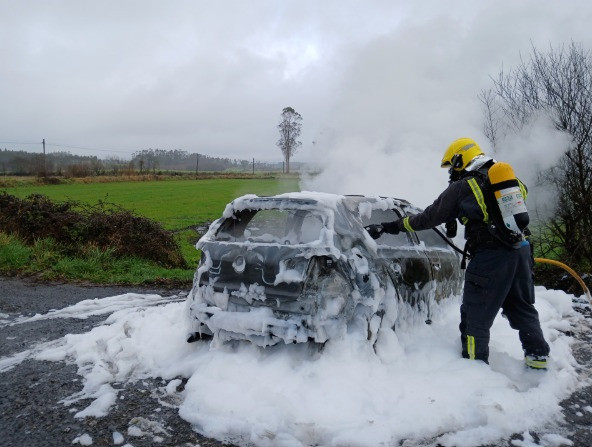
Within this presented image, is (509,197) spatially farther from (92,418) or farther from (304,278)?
(92,418)

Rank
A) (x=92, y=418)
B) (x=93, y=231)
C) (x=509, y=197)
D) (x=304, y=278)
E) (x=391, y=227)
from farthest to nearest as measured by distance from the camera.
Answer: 1. (x=93, y=231)
2. (x=391, y=227)
3. (x=509, y=197)
4. (x=304, y=278)
5. (x=92, y=418)

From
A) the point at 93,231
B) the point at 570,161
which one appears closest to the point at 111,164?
the point at 93,231

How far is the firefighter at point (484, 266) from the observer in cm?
385

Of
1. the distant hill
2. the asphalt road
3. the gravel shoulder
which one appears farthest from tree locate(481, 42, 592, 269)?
the distant hill

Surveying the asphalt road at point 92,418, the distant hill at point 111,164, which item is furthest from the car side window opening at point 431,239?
the distant hill at point 111,164

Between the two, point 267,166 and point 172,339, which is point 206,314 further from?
point 267,166

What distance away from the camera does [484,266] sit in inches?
154

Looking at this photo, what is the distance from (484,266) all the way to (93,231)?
8419 mm

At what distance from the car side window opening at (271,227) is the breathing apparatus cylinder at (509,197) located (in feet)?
5.17

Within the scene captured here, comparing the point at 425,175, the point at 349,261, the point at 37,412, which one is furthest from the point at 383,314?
the point at 425,175

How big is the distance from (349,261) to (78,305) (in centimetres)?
449

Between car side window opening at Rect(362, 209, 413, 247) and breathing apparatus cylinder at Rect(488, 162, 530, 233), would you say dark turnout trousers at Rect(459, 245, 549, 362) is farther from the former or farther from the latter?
car side window opening at Rect(362, 209, 413, 247)

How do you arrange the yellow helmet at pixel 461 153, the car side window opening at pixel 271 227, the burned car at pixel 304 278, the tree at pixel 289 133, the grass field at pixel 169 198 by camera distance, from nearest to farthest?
1. the burned car at pixel 304 278
2. the yellow helmet at pixel 461 153
3. the car side window opening at pixel 271 227
4. the grass field at pixel 169 198
5. the tree at pixel 289 133

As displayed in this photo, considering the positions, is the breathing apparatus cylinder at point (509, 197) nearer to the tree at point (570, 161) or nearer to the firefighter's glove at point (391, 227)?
the firefighter's glove at point (391, 227)
